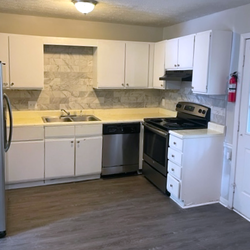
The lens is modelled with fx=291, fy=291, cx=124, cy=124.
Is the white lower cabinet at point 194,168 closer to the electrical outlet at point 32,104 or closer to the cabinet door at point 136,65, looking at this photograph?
the cabinet door at point 136,65

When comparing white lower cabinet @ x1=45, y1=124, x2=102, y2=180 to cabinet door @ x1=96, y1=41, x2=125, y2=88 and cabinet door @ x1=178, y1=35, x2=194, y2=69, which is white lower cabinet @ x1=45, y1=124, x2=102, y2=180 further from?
cabinet door @ x1=178, y1=35, x2=194, y2=69

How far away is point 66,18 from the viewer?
4344 millimetres

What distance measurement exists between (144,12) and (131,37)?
1.02 m

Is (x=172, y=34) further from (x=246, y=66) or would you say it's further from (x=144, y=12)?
(x=246, y=66)

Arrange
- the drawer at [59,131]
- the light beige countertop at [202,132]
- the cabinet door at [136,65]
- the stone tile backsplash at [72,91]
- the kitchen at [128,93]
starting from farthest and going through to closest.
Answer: the cabinet door at [136,65], the stone tile backsplash at [72,91], the drawer at [59,131], the kitchen at [128,93], the light beige countertop at [202,132]

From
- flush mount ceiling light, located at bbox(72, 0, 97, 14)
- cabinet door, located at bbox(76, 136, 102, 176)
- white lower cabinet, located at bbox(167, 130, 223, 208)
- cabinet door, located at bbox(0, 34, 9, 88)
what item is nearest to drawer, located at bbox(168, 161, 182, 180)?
white lower cabinet, located at bbox(167, 130, 223, 208)

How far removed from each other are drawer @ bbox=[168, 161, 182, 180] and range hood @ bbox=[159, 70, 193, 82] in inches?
45.8

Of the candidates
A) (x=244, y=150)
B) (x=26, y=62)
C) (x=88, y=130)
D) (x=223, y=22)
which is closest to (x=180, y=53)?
(x=223, y=22)

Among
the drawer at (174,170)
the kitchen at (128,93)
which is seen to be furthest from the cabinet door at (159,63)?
the drawer at (174,170)

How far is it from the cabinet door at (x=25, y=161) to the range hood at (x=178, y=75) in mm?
2007

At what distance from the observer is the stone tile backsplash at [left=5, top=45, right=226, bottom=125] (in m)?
4.43

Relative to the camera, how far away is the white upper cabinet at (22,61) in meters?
3.95

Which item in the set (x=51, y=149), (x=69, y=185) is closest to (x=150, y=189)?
(x=69, y=185)

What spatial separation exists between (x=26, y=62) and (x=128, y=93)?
5.72 feet
